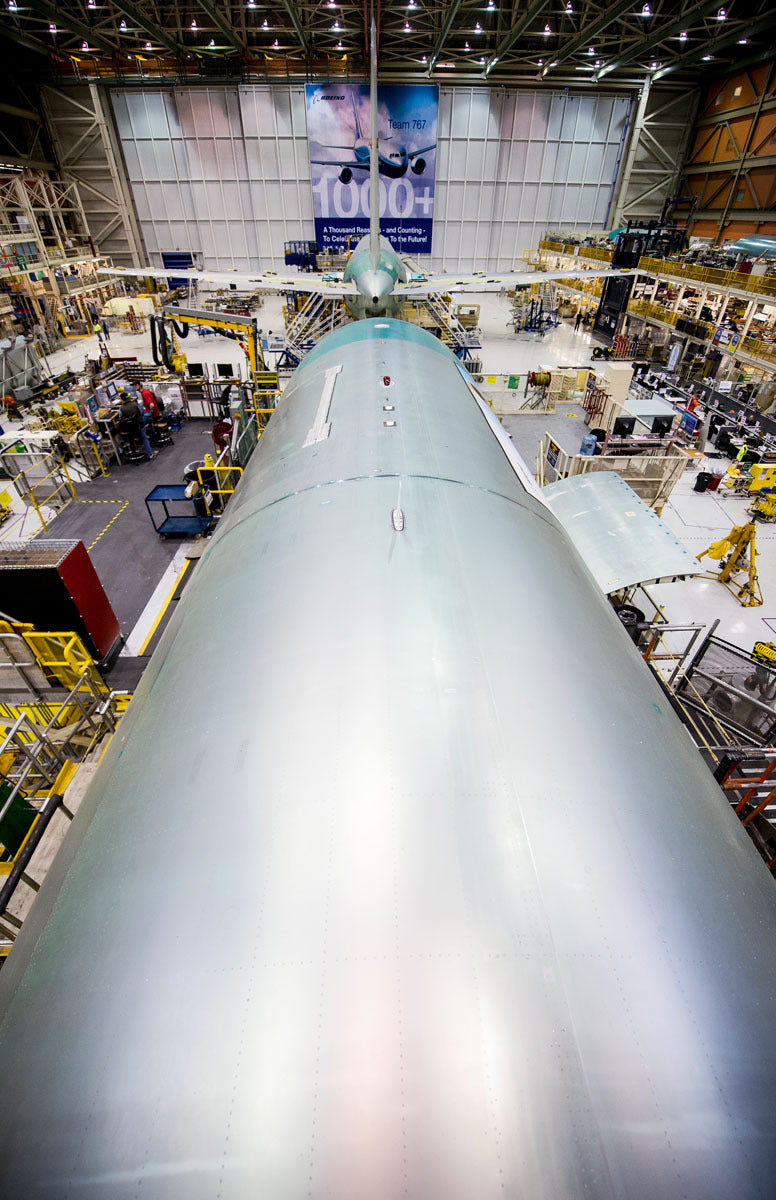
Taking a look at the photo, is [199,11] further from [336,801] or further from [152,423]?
[336,801]

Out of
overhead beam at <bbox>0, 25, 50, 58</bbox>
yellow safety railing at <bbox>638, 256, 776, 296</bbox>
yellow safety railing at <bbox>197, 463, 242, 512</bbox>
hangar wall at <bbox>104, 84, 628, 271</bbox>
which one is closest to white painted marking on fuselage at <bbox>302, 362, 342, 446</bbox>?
yellow safety railing at <bbox>197, 463, 242, 512</bbox>

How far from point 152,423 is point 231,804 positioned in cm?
2083

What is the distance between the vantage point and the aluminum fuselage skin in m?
1.86

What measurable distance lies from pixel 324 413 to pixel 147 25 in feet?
150

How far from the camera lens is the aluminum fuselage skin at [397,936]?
1859 mm

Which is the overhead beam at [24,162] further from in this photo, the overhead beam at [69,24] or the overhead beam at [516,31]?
the overhead beam at [516,31]

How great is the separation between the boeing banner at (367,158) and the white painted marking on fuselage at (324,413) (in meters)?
40.1

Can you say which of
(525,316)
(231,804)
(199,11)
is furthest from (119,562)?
(199,11)

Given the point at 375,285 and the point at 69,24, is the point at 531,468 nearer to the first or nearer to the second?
the point at 375,285

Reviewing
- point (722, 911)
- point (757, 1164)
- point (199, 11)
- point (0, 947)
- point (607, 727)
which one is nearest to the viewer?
point (757, 1164)

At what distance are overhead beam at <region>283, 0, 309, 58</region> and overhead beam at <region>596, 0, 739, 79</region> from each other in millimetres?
22720

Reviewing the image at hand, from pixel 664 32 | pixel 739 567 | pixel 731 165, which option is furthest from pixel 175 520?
pixel 731 165

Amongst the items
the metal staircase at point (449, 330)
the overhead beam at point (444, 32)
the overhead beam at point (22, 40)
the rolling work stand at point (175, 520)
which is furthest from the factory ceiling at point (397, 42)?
the rolling work stand at point (175, 520)

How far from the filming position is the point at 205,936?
2.35 m
